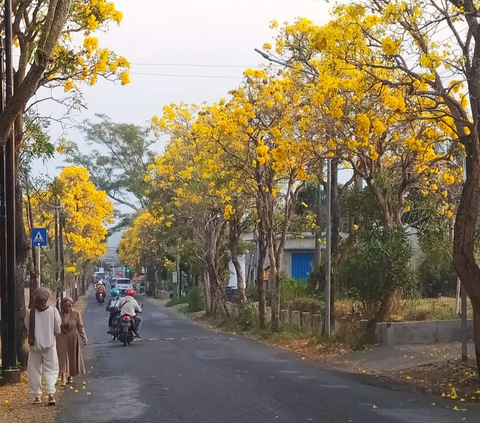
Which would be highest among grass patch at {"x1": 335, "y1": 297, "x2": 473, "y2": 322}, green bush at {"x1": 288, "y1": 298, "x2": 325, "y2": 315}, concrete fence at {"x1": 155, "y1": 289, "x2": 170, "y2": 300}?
grass patch at {"x1": 335, "y1": 297, "x2": 473, "y2": 322}

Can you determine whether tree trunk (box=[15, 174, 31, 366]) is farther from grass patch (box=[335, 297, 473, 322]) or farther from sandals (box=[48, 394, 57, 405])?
grass patch (box=[335, 297, 473, 322])

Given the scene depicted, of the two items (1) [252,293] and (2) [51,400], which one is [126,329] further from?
(1) [252,293]

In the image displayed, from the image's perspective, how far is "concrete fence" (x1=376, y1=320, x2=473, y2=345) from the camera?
58.6ft

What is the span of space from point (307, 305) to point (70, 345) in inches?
553

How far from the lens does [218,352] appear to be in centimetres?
1925

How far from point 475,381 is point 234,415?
15.2 feet

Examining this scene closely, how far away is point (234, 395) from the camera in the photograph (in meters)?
11.3

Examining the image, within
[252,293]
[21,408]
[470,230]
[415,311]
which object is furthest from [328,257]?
[252,293]

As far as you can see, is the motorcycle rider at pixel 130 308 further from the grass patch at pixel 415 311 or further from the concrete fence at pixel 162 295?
the concrete fence at pixel 162 295

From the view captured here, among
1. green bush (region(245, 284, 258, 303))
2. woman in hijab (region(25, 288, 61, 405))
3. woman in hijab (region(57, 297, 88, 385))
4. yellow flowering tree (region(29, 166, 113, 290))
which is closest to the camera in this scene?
woman in hijab (region(25, 288, 61, 405))

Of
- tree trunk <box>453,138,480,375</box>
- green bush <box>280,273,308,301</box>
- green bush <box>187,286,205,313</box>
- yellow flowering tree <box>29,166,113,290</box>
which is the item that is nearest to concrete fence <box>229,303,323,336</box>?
green bush <box>280,273,308,301</box>

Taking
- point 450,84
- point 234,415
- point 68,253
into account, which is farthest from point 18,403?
point 68,253

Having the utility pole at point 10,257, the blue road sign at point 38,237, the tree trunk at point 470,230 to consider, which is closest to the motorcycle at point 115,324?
the blue road sign at point 38,237

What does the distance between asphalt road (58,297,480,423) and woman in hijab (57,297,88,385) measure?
0.35 metres
